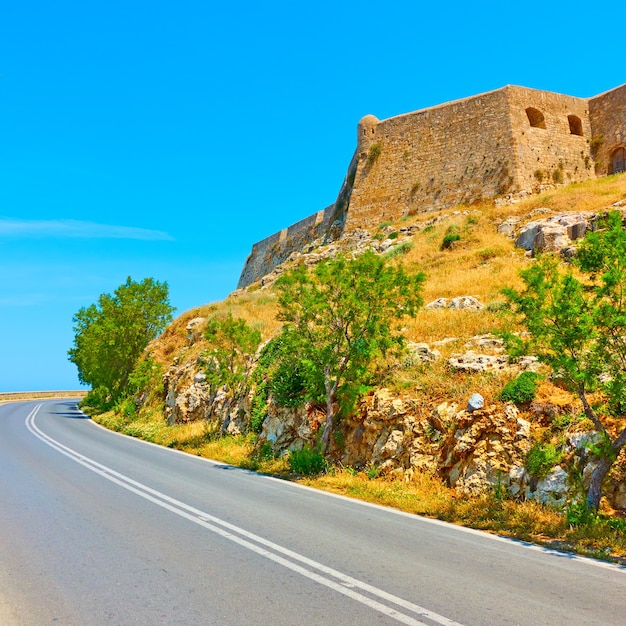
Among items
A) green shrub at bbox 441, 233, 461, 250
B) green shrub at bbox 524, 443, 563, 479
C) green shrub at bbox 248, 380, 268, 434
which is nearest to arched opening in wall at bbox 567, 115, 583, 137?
green shrub at bbox 441, 233, 461, 250

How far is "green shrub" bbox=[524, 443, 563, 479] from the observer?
7.77 metres

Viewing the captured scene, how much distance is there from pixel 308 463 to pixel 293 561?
232 inches

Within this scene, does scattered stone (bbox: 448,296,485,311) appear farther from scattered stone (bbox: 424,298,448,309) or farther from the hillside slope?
scattered stone (bbox: 424,298,448,309)

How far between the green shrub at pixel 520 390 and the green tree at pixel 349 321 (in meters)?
2.96

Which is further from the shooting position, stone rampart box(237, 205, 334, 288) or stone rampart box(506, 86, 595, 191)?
stone rampart box(237, 205, 334, 288)

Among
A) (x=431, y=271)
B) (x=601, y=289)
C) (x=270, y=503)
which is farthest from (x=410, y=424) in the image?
(x=431, y=271)

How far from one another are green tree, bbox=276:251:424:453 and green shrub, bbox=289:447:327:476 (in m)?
0.45

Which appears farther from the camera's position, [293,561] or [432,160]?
[432,160]

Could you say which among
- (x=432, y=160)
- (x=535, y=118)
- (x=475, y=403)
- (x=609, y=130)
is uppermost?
(x=535, y=118)

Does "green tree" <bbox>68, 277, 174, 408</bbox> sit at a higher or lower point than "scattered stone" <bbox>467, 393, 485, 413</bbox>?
higher

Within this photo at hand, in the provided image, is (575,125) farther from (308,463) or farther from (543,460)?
(543,460)

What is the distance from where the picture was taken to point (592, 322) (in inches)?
274

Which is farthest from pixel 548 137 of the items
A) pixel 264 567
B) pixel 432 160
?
pixel 264 567

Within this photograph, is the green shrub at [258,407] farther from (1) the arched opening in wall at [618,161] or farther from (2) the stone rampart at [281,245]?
(2) the stone rampart at [281,245]
